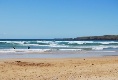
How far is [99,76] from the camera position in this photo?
997 cm

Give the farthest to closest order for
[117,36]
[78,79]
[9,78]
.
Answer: [117,36]
[9,78]
[78,79]

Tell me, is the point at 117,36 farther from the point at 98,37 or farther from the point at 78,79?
the point at 78,79

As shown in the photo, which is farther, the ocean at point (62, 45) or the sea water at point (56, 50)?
the ocean at point (62, 45)

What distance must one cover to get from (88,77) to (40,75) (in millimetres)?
1940

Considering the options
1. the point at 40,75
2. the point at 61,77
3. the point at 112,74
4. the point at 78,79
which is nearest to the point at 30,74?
the point at 40,75

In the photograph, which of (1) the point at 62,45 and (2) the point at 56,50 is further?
(1) the point at 62,45

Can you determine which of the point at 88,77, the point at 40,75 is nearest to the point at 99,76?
the point at 88,77

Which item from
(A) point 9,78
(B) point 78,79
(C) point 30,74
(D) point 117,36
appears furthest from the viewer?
(D) point 117,36

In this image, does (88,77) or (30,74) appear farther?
(30,74)

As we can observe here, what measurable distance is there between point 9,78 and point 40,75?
4.01 feet

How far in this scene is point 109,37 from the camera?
143 m

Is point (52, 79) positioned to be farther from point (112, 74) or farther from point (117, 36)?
point (117, 36)

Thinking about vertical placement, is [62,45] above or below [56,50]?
below

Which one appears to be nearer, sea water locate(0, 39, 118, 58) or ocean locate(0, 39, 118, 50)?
sea water locate(0, 39, 118, 58)
